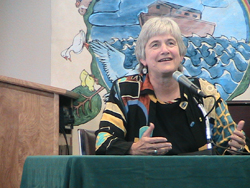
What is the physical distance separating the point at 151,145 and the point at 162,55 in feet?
1.94

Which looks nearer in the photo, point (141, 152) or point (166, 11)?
point (141, 152)

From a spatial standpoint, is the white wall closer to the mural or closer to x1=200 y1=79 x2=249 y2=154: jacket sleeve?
the mural

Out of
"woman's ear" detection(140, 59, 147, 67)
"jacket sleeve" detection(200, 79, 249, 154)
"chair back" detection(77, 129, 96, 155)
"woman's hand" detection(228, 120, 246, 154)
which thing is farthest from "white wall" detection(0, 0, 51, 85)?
"woman's hand" detection(228, 120, 246, 154)

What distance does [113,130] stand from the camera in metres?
1.81

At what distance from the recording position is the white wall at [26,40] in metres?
3.18

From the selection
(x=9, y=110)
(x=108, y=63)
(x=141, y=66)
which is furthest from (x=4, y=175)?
(x=108, y=63)

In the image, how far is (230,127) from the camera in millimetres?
1914

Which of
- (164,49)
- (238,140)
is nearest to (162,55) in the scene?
(164,49)

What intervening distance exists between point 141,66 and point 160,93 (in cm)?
20

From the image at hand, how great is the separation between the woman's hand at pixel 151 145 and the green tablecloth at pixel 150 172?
422mm

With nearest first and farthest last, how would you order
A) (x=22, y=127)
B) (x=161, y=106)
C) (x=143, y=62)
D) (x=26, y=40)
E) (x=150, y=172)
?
(x=150, y=172)
(x=161, y=106)
(x=143, y=62)
(x=22, y=127)
(x=26, y=40)

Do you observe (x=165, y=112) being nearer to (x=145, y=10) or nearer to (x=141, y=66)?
(x=141, y=66)

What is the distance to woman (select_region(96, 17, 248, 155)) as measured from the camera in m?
1.85

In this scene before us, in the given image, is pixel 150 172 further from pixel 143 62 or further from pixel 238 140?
pixel 143 62
